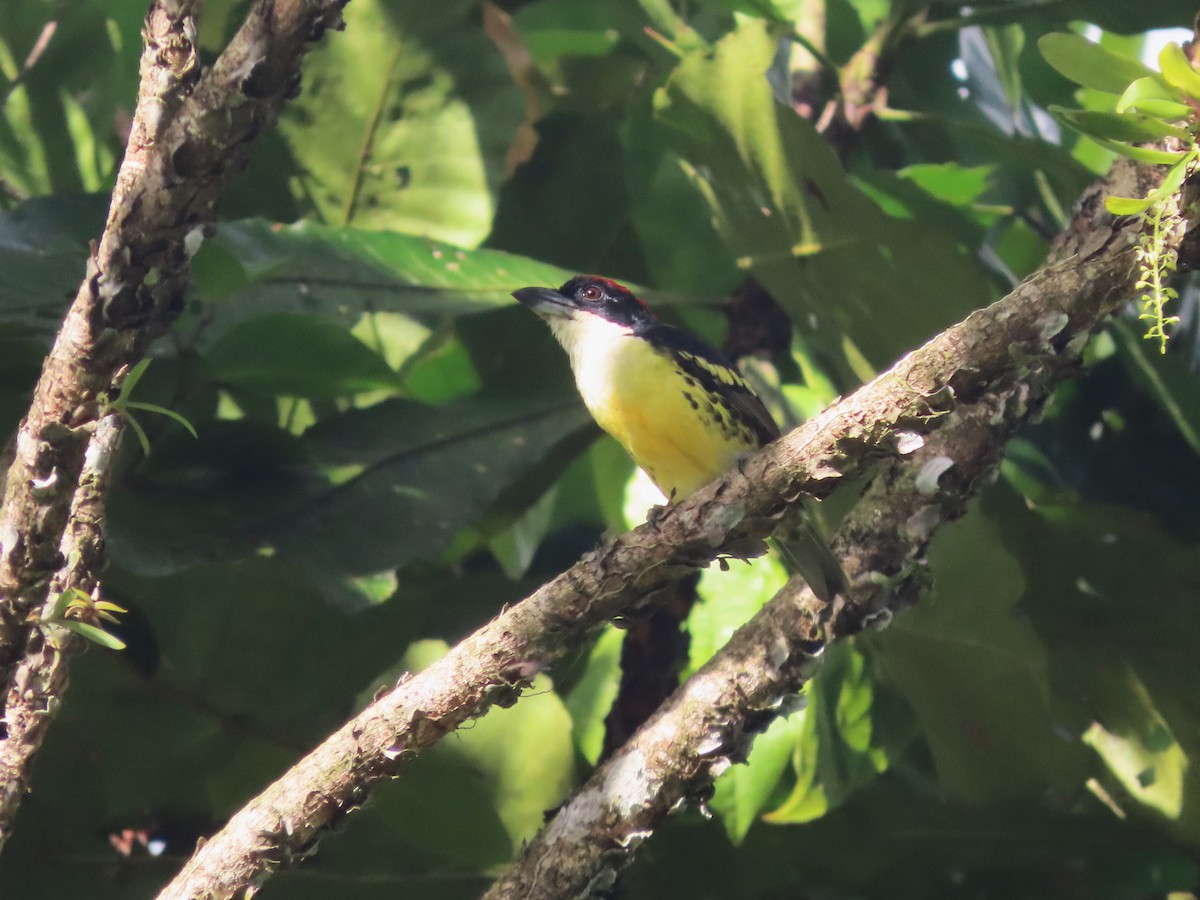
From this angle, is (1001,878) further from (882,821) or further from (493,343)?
(493,343)

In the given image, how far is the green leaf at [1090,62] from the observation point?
1.30 m

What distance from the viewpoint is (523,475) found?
9.07ft

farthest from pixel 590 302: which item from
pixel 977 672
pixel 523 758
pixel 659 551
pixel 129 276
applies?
pixel 129 276

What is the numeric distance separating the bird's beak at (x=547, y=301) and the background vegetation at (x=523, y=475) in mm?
34

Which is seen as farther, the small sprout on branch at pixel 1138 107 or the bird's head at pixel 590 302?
the bird's head at pixel 590 302

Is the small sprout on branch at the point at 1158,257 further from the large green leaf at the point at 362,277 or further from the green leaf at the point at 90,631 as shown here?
the large green leaf at the point at 362,277

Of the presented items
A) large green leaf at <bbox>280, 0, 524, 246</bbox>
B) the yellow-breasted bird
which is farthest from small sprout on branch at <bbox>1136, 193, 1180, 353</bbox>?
large green leaf at <bbox>280, 0, 524, 246</bbox>

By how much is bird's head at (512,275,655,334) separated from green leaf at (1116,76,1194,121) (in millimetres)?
1573

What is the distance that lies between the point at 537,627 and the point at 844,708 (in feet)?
4.17

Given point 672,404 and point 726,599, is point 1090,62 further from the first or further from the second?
point 726,599

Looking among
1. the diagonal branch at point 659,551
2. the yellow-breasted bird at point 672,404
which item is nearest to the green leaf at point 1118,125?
the diagonal branch at point 659,551

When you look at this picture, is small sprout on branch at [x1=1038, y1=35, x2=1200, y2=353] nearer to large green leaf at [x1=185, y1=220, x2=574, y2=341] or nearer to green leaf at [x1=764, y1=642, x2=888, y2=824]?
green leaf at [x1=764, y1=642, x2=888, y2=824]

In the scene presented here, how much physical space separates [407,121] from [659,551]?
1.83 m

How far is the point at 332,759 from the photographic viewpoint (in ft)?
5.34
